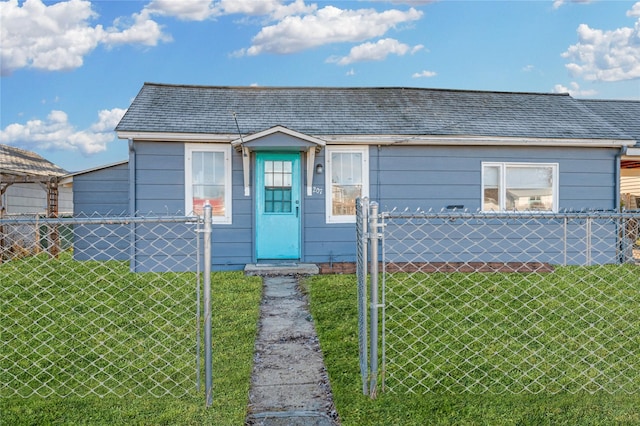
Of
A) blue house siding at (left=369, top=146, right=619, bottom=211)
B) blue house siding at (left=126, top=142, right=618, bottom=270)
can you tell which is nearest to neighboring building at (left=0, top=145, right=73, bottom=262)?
blue house siding at (left=126, top=142, right=618, bottom=270)

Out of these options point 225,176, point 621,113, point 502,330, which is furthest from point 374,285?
point 621,113

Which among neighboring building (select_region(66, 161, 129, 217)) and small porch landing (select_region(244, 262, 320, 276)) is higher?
neighboring building (select_region(66, 161, 129, 217))

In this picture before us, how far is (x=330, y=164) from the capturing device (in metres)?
8.91

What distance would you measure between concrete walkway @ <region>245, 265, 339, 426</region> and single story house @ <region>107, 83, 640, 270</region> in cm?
259

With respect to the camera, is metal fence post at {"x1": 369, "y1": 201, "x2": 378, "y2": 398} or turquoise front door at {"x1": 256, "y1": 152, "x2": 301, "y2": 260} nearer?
metal fence post at {"x1": 369, "y1": 201, "x2": 378, "y2": 398}

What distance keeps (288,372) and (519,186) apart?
708cm

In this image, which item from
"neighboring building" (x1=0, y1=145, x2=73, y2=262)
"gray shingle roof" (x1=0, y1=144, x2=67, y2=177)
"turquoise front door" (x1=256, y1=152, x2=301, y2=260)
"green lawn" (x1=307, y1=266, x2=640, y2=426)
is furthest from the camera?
"gray shingle roof" (x1=0, y1=144, x2=67, y2=177)

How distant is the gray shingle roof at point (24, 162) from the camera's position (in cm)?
1533

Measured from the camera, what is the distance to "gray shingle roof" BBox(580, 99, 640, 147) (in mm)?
10820

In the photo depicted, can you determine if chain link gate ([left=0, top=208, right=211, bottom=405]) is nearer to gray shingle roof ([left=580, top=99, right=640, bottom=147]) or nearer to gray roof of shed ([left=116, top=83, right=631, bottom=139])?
gray roof of shed ([left=116, top=83, right=631, bottom=139])

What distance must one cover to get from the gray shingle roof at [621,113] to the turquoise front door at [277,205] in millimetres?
7359

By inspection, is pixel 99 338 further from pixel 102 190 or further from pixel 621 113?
pixel 621 113

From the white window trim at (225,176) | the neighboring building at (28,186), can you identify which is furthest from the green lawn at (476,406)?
the neighboring building at (28,186)

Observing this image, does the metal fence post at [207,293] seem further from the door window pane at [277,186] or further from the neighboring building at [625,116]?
the neighboring building at [625,116]
